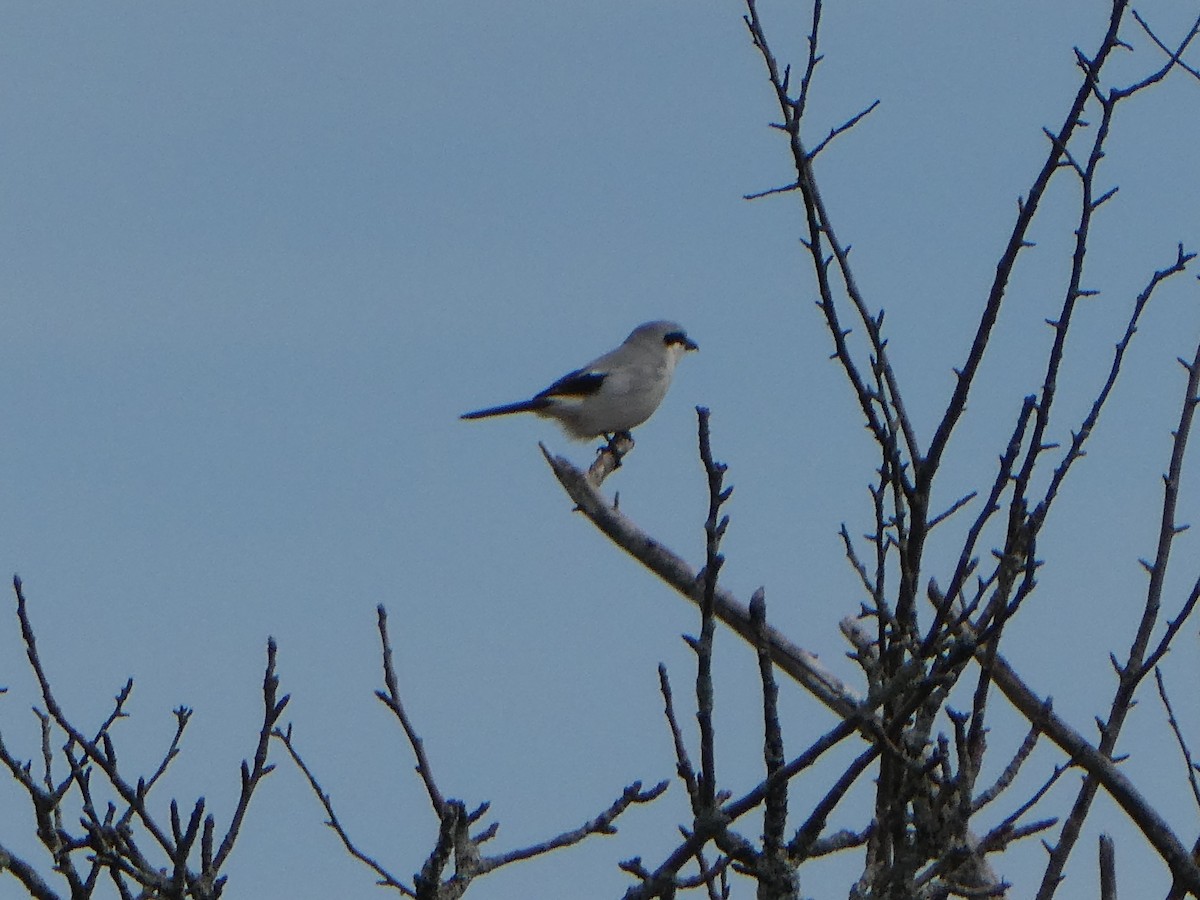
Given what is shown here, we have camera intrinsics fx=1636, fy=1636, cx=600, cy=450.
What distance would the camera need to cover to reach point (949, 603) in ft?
7.08

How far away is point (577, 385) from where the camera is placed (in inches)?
395

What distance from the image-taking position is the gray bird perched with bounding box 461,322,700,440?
992cm

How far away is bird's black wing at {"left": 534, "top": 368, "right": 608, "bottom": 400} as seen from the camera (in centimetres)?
998

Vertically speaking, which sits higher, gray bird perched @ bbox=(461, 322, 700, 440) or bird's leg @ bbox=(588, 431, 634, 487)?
gray bird perched @ bbox=(461, 322, 700, 440)

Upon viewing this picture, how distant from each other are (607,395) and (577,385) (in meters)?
0.25

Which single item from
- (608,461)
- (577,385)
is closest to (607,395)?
(577,385)

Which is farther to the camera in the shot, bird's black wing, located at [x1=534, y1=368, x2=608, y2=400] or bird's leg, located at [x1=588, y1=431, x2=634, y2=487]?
bird's black wing, located at [x1=534, y1=368, x2=608, y2=400]

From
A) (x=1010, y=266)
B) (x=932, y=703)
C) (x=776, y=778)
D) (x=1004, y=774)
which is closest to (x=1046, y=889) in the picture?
(x=1004, y=774)

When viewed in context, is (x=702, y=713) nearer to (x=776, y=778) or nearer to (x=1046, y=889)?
(x=776, y=778)

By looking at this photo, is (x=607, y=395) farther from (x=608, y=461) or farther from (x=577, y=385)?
(x=608, y=461)

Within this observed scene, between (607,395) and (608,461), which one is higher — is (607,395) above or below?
above

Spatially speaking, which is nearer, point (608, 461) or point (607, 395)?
point (608, 461)

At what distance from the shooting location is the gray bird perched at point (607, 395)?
32.6ft

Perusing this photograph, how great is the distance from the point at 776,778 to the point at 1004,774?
65cm
